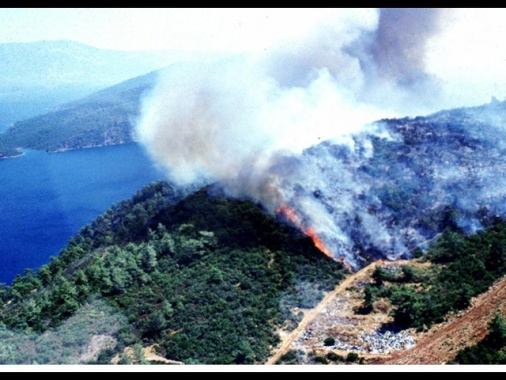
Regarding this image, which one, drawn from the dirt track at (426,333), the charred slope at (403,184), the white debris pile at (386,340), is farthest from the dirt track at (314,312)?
the white debris pile at (386,340)

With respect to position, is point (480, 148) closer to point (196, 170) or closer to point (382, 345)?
point (382, 345)

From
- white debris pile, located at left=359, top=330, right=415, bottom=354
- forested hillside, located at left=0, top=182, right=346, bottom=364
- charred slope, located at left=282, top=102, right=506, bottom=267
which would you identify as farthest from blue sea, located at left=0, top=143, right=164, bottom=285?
white debris pile, located at left=359, top=330, right=415, bottom=354

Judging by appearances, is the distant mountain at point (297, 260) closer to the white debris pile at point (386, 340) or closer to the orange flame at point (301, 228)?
the orange flame at point (301, 228)

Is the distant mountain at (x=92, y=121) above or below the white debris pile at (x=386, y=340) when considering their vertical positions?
above

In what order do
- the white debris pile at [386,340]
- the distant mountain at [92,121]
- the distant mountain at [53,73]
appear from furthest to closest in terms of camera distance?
the distant mountain at [92,121] < the distant mountain at [53,73] < the white debris pile at [386,340]

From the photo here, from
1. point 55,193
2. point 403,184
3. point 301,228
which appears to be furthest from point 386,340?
point 55,193
